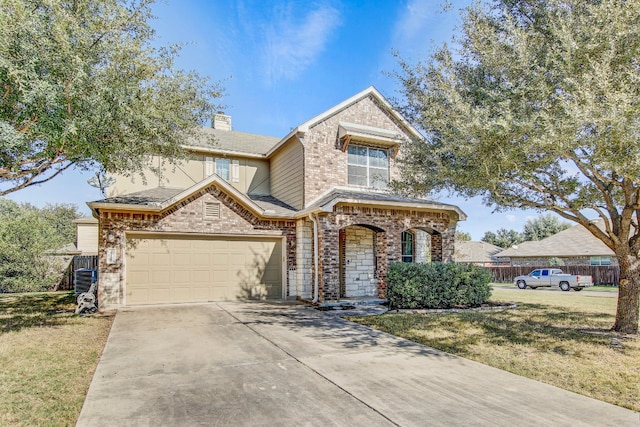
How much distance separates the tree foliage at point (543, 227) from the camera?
2108 inches

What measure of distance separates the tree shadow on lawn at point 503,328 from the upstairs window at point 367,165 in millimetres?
5918

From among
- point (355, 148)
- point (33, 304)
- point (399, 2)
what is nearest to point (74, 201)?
point (33, 304)

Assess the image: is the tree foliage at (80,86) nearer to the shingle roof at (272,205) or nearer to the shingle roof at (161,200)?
the shingle roof at (161,200)

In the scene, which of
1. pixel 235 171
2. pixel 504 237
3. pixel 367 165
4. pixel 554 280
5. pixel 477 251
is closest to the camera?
pixel 367 165

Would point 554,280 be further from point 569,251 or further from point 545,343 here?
point 545,343

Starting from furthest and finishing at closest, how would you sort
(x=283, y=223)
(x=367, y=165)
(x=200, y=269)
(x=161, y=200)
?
(x=367, y=165) < (x=283, y=223) < (x=200, y=269) < (x=161, y=200)

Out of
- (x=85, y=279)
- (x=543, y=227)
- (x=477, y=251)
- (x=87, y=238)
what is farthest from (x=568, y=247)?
(x=87, y=238)

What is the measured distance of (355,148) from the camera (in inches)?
595

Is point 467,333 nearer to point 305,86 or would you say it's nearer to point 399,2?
point 399,2

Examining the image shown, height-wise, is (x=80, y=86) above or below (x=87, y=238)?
above

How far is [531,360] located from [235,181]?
1264 cm

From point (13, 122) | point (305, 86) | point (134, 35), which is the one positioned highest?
point (305, 86)

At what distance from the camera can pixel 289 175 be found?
15.1 meters

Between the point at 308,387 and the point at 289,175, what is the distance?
10.7 meters
